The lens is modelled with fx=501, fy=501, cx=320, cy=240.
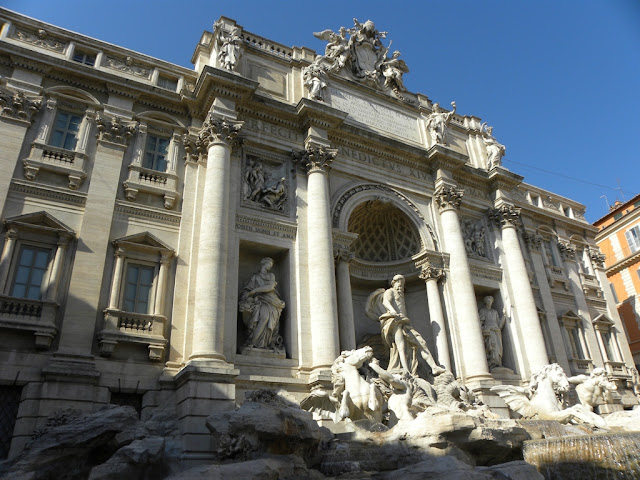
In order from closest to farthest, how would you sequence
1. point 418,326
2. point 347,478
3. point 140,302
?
point 347,478 → point 140,302 → point 418,326

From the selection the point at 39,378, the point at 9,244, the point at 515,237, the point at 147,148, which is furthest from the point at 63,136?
the point at 515,237

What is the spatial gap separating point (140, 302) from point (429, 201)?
11.6 m

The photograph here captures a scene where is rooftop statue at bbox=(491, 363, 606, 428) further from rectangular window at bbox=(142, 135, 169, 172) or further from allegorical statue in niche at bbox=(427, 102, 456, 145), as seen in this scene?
rectangular window at bbox=(142, 135, 169, 172)

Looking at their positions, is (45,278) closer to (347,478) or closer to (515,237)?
(347,478)

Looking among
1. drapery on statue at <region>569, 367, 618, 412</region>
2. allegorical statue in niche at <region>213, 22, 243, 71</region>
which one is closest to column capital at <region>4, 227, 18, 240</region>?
allegorical statue in niche at <region>213, 22, 243, 71</region>

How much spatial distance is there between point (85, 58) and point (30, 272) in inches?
293

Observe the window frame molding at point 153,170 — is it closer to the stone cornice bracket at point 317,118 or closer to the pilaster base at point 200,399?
the stone cornice bracket at point 317,118

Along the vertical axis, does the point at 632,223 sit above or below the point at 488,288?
above

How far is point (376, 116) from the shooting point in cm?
2006

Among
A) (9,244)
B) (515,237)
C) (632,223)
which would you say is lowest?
(9,244)

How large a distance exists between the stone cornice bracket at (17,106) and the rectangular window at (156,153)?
312cm

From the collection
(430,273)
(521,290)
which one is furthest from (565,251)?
(430,273)

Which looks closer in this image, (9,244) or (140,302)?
(9,244)

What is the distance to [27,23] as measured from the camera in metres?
15.2
